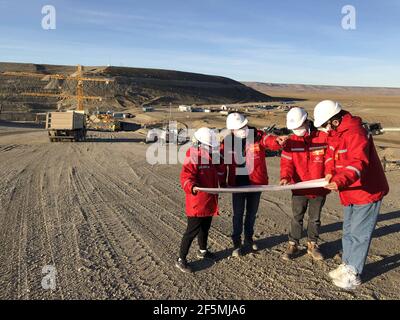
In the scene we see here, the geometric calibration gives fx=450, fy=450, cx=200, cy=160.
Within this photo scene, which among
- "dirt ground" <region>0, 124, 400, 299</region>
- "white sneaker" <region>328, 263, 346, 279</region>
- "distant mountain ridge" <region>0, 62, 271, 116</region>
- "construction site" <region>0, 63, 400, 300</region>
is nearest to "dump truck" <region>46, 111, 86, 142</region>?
"construction site" <region>0, 63, 400, 300</region>

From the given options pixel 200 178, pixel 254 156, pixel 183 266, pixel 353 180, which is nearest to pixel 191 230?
pixel 183 266

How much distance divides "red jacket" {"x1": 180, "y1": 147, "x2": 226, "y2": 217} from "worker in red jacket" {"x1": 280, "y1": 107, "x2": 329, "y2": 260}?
975 millimetres

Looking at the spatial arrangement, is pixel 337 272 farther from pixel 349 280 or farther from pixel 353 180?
pixel 353 180

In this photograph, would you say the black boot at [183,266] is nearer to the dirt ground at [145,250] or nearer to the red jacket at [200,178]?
the dirt ground at [145,250]

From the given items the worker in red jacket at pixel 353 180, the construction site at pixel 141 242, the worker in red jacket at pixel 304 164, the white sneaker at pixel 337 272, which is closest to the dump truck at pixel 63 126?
the construction site at pixel 141 242

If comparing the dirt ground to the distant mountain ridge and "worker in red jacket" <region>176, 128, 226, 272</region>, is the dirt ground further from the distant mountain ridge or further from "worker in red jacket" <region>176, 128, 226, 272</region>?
the distant mountain ridge

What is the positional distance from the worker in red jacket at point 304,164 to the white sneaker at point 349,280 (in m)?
0.87

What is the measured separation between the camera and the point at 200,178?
579cm

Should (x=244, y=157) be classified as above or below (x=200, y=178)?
above

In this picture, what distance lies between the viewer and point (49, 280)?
5590 millimetres

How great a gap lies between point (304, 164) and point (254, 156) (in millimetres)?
681
